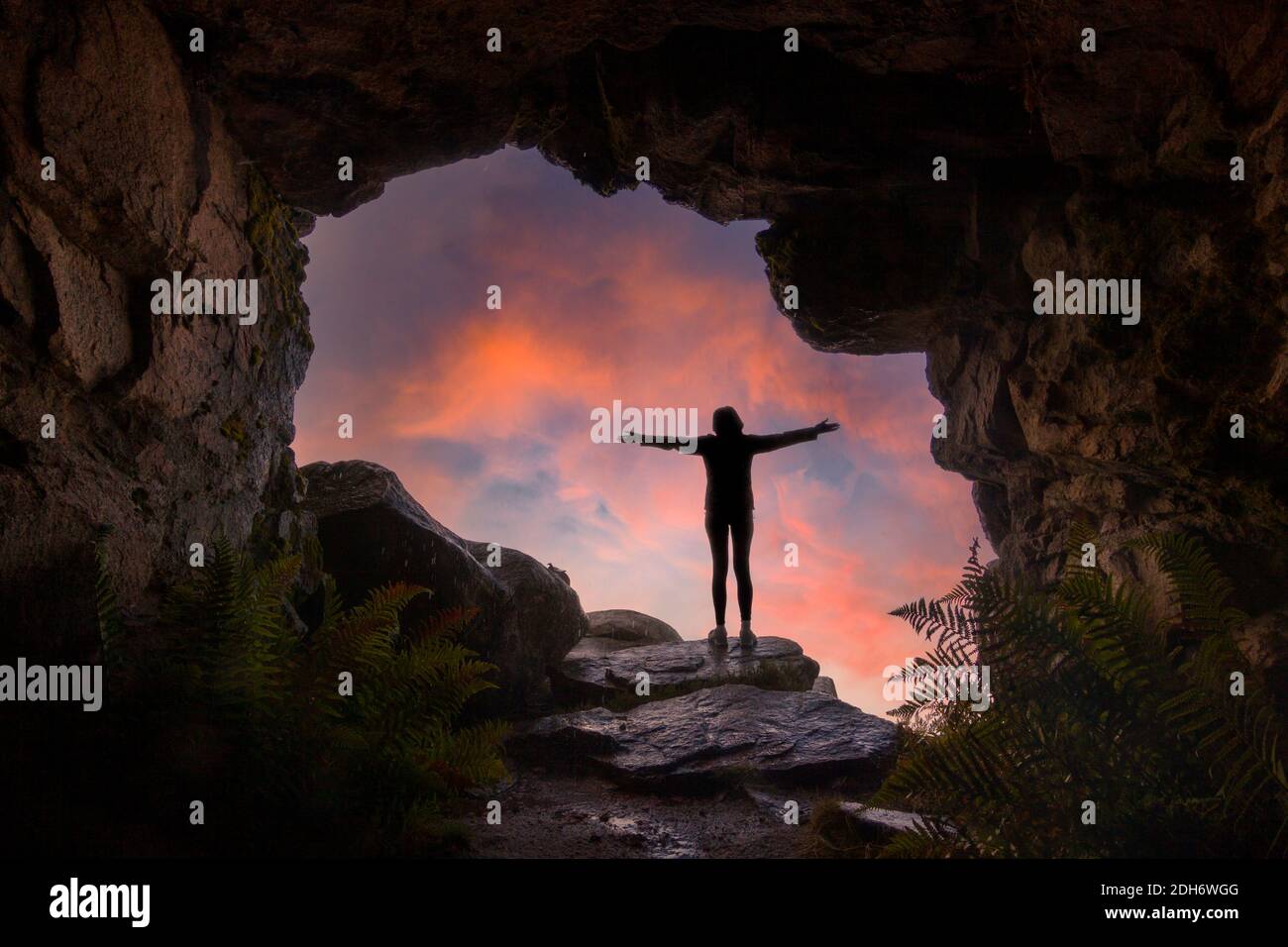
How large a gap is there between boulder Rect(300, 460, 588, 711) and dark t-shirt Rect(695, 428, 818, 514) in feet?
7.86

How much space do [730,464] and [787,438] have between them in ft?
2.60

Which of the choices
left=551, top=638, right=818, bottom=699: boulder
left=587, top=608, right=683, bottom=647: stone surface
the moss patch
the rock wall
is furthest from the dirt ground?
left=587, top=608, right=683, bottom=647: stone surface

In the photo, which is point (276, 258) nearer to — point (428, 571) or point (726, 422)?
point (428, 571)

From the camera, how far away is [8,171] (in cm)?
376

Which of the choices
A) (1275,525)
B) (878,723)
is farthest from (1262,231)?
(878,723)

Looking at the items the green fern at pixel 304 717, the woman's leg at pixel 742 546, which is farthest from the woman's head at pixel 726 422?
the green fern at pixel 304 717

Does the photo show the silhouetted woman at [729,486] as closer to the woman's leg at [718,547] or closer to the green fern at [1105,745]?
the woman's leg at [718,547]

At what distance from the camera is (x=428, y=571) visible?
7258mm

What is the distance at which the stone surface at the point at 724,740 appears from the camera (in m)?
5.87

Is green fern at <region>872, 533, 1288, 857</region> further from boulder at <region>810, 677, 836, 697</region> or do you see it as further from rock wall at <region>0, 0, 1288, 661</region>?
boulder at <region>810, 677, 836, 697</region>

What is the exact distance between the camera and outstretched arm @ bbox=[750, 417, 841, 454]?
28.1 ft

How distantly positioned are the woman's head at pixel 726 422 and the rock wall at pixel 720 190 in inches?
76.9

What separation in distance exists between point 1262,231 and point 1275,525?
195 cm

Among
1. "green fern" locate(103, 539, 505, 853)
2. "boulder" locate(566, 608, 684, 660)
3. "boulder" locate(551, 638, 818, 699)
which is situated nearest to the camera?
"green fern" locate(103, 539, 505, 853)
